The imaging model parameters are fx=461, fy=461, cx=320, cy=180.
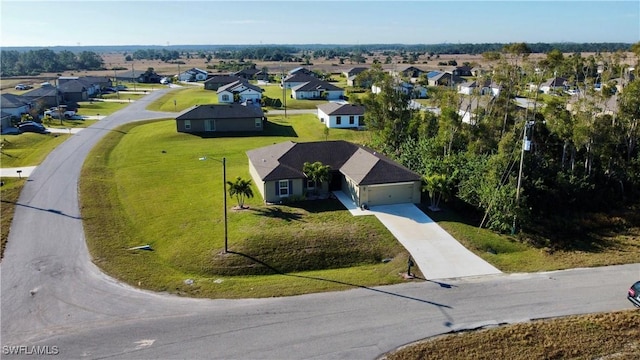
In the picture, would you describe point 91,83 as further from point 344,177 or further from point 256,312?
point 256,312

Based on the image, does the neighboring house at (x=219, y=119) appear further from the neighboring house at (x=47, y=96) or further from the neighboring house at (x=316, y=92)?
the neighboring house at (x=47, y=96)

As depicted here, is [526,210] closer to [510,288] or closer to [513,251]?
[513,251]

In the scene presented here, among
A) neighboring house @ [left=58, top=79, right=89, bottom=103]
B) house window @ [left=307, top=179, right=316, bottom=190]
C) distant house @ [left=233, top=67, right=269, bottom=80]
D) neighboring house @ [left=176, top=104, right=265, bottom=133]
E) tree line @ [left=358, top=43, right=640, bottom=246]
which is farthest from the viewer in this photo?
distant house @ [left=233, top=67, right=269, bottom=80]

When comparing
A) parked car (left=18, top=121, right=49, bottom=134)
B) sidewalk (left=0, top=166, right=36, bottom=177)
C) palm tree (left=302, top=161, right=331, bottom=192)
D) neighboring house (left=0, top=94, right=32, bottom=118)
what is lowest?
sidewalk (left=0, top=166, right=36, bottom=177)

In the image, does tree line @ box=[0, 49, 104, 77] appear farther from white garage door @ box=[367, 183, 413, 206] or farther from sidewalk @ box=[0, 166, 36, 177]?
white garage door @ box=[367, 183, 413, 206]

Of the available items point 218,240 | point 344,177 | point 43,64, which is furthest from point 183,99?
point 43,64

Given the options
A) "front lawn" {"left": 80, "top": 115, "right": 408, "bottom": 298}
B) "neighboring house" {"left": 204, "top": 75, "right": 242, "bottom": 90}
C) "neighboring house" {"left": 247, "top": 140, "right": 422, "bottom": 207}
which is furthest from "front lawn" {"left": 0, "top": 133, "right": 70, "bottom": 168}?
"neighboring house" {"left": 204, "top": 75, "right": 242, "bottom": 90}

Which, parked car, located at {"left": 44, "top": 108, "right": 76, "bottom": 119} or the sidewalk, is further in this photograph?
parked car, located at {"left": 44, "top": 108, "right": 76, "bottom": 119}
